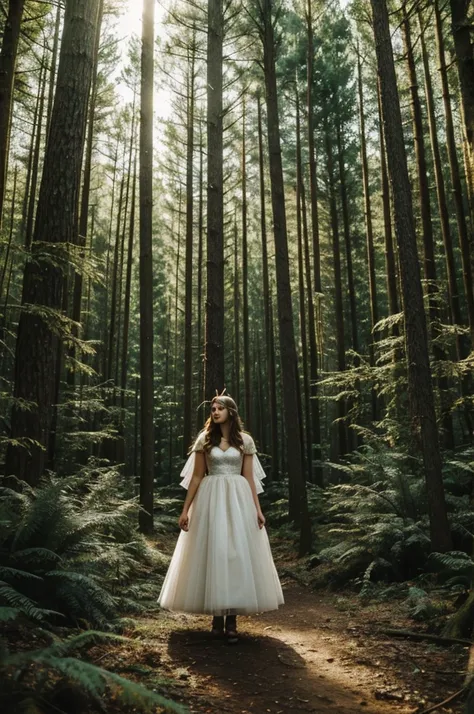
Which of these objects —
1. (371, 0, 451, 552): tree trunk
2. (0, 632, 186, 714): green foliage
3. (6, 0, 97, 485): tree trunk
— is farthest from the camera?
(371, 0, 451, 552): tree trunk

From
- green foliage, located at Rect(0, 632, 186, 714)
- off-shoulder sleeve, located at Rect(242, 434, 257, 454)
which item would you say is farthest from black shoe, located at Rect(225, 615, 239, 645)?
green foliage, located at Rect(0, 632, 186, 714)

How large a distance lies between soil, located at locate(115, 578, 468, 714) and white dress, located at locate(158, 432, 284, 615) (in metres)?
0.38

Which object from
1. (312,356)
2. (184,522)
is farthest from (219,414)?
(312,356)

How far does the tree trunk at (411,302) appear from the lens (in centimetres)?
697

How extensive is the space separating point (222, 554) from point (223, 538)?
136 mm

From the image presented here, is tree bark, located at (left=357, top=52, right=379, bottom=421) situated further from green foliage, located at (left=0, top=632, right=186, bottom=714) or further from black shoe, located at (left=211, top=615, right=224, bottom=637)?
green foliage, located at (left=0, top=632, right=186, bottom=714)

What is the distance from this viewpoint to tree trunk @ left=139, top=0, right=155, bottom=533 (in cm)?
1160

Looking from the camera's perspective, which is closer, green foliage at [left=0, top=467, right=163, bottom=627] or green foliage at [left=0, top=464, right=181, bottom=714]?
green foliage at [left=0, top=464, right=181, bottom=714]

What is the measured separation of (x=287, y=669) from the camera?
13.0 ft

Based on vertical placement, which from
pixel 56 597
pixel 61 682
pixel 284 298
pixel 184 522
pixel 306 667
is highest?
pixel 284 298

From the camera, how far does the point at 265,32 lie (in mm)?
12281

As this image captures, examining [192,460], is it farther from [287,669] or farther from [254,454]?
[287,669]

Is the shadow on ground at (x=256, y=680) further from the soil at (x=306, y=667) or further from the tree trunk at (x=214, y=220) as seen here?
the tree trunk at (x=214, y=220)

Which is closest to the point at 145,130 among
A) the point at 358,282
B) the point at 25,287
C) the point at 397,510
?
the point at 25,287
